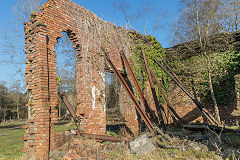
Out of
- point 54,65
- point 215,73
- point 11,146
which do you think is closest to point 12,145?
point 11,146

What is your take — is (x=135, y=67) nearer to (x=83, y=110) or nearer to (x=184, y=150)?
(x=83, y=110)

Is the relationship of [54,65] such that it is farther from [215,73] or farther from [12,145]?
[215,73]

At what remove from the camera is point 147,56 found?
930 cm

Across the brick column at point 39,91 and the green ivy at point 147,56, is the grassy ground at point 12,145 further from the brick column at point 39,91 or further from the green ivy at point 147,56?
the green ivy at point 147,56

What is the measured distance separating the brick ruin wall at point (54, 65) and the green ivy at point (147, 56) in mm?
844

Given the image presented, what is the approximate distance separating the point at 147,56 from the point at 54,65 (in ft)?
17.8

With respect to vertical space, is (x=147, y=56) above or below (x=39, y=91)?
above

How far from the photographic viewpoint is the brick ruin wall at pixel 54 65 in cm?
469

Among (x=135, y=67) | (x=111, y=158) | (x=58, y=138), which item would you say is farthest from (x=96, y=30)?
(x=111, y=158)

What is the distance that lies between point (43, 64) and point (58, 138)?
220cm

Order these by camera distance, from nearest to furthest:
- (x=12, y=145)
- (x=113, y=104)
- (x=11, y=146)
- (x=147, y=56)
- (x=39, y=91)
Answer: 1. (x=39, y=91)
2. (x=11, y=146)
3. (x=12, y=145)
4. (x=147, y=56)
5. (x=113, y=104)

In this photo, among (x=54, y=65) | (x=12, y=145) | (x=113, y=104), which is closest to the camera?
(x=54, y=65)

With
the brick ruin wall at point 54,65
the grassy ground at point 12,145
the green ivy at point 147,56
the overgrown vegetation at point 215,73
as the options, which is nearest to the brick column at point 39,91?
the brick ruin wall at point 54,65

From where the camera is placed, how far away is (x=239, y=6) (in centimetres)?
1192
